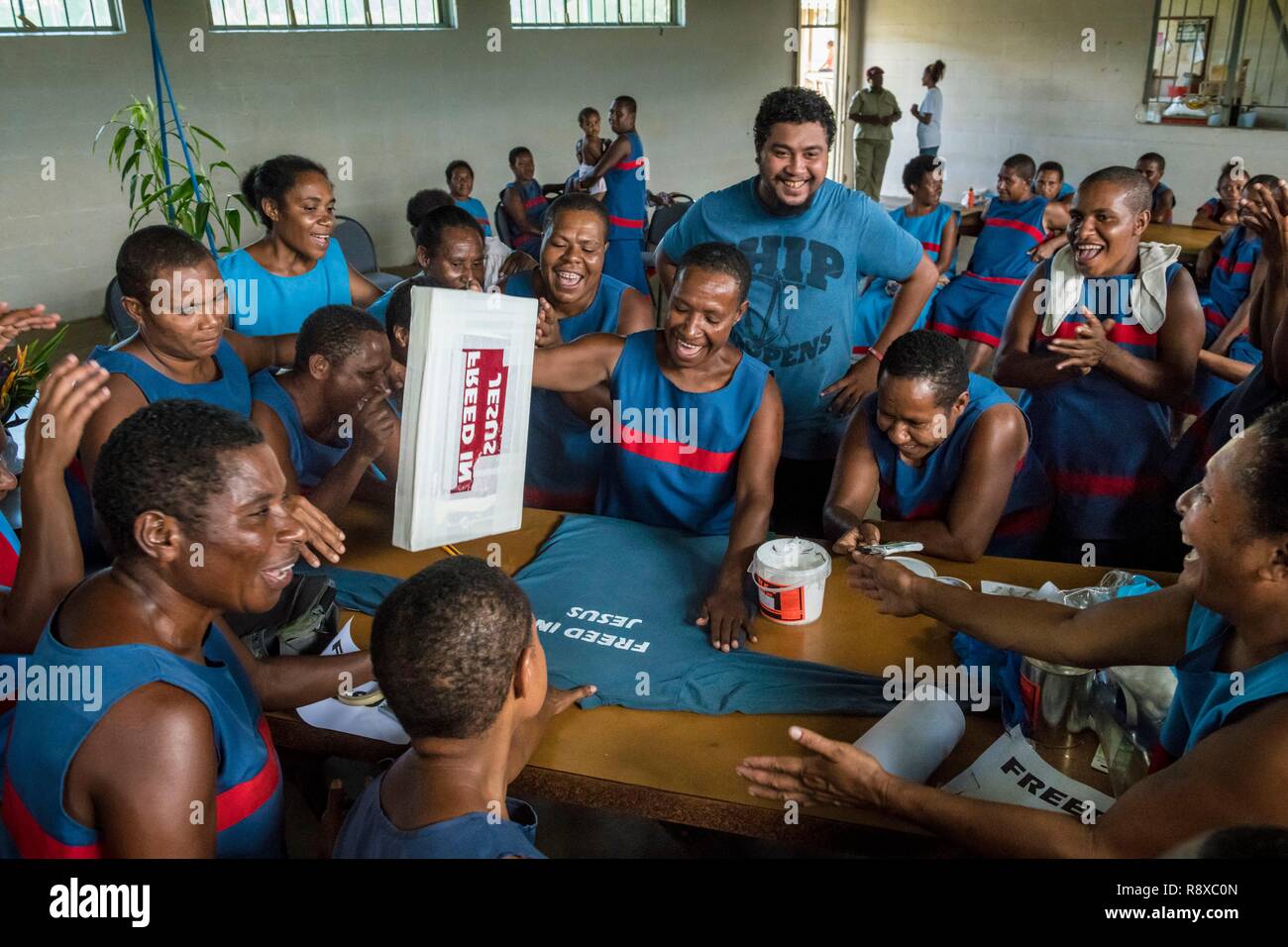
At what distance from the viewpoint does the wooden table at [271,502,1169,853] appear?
160cm

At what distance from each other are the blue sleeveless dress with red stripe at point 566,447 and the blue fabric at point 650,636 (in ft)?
1.25

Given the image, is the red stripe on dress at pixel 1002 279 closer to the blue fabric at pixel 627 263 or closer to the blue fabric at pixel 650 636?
the blue fabric at pixel 627 263

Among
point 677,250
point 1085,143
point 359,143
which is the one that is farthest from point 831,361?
point 1085,143

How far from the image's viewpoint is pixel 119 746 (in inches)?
51.1

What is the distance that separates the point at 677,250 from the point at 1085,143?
9.21 m

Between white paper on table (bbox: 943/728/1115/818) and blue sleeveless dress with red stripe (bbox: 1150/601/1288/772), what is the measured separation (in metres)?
0.12

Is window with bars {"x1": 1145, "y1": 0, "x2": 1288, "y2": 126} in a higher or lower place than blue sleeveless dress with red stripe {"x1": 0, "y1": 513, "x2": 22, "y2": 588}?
higher

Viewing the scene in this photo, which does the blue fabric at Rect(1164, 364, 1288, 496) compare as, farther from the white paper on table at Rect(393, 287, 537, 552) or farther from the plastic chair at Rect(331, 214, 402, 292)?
the plastic chair at Rect(331, 214, 402, 292)

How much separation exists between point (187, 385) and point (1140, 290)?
2623 mm

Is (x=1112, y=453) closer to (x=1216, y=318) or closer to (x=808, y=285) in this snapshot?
(x=808, y=285)

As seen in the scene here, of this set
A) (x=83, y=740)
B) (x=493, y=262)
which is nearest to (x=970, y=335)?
(x=493, y=262)

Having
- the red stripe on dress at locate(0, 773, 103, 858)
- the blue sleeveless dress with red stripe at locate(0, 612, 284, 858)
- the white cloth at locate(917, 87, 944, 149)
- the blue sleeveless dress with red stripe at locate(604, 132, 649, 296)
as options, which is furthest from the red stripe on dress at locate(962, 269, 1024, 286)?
the white cloth at locate(917, 87, 944, 149)
